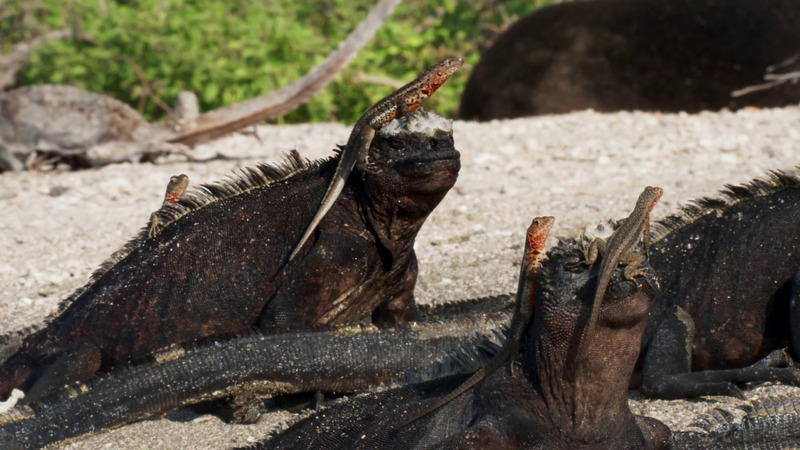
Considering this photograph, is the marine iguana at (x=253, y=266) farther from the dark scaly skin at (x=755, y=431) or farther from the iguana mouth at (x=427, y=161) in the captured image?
the dark scaly skin at (x=755, y=431)

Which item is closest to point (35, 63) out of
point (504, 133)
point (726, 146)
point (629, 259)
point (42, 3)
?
point (42, 3)

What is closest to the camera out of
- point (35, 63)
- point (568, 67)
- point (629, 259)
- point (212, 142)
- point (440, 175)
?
point (629, 259)

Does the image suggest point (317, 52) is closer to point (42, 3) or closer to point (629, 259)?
point (42, 3)

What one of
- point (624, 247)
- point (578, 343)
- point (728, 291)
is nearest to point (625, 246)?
point (624, 247)

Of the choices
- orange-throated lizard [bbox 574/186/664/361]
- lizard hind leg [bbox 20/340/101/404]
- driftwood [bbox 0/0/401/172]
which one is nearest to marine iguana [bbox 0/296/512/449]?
lizard hind leg [bbox 20/340/101/404]

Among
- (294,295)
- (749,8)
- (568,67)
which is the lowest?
(294,295)

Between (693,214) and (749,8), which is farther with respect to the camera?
(749,8)

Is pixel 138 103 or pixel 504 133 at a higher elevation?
pixel 504 133
